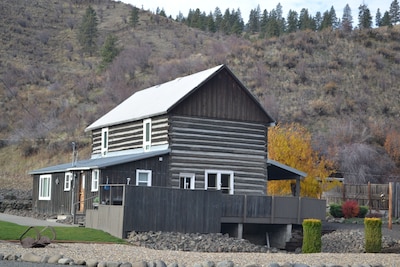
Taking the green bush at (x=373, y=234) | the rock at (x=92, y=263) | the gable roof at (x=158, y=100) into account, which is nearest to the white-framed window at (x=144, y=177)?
the gable roof at (x=158, y=100)

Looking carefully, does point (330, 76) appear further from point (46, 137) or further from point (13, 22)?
point (13, 22)

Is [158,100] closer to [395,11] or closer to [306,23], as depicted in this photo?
[306,23]

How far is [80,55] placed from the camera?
116938 mm

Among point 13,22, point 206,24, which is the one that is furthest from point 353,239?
point 206,24

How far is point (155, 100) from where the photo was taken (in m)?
44.0

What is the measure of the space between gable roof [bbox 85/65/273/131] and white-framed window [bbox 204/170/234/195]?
426cm

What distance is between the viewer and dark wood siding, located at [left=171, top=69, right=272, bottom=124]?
40312 millimetres

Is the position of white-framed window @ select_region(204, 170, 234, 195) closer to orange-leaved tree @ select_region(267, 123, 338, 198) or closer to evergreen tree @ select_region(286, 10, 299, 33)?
orange-leaved tree @ select_region(267, 123, 338, 198)

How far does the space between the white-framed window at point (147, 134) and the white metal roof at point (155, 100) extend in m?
0.39

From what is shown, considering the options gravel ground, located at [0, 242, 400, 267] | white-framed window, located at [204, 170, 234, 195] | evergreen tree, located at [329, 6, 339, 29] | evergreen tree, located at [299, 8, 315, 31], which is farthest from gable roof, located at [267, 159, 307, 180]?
evergreen tree, located at [329, 6, 339, 29]

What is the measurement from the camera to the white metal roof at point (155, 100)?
133ft

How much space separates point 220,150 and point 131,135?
576 centimetres

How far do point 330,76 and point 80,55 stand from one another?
45166 millimetres

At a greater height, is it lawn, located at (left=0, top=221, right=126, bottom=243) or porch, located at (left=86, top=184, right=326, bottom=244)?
porch, located at (left=86, top=184, right=326, bottom=244)
